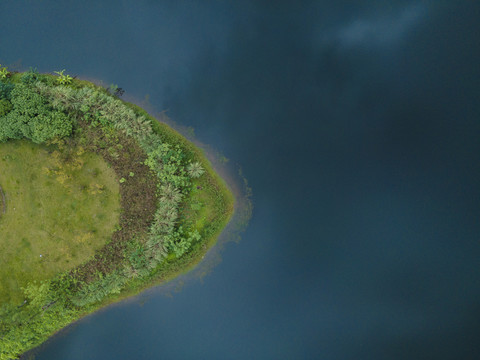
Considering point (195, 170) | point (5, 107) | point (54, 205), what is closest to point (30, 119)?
point (5, 107)

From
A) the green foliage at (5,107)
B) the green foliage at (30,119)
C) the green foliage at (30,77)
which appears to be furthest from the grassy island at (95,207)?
the green foliage at (5,107)

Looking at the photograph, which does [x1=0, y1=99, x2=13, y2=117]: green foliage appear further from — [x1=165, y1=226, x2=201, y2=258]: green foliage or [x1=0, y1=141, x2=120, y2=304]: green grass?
[x1=165, y1=226, x2=201, y2=258]: green foliage

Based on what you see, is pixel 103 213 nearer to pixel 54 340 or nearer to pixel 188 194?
pixel 188 194

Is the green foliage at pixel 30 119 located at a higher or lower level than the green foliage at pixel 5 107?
lower

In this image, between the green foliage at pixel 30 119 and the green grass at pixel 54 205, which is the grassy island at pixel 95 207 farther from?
the green foliage at pixel 30 119

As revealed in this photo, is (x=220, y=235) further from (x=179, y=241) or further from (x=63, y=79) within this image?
(x=63, y=79)

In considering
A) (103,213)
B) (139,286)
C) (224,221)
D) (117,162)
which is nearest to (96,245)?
(103,213)
